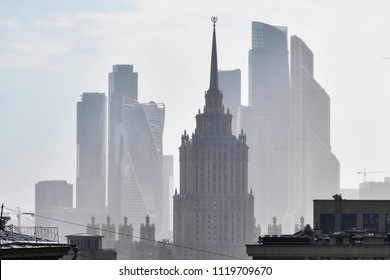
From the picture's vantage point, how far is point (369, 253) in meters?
163
